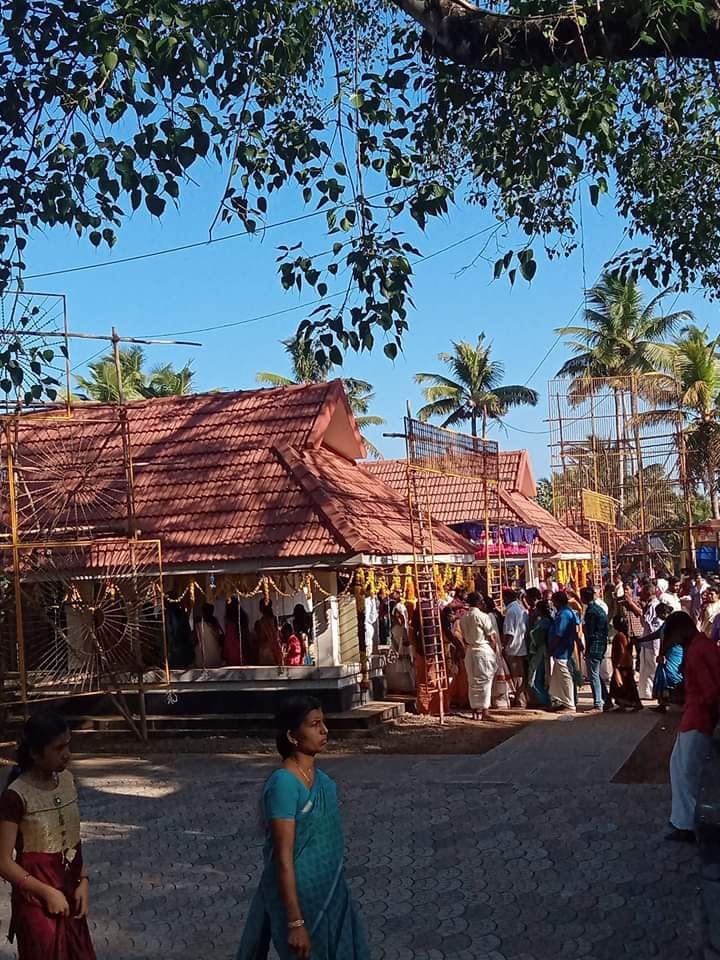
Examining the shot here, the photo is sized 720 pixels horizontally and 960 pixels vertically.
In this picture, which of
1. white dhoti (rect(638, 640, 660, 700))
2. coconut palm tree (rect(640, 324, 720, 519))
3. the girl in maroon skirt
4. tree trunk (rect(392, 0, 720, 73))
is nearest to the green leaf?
tree trunk (rect(392, 0, 720, 73))

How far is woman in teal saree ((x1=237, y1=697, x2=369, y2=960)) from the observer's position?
4074mm

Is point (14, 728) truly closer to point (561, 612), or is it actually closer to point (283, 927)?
point (561, 612)

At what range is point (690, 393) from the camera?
130ft

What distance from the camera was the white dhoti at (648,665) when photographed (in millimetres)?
16344

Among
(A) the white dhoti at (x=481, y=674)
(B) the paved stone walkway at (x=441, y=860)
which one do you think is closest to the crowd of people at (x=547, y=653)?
(A) the white dhoti at (x=481, y=674)

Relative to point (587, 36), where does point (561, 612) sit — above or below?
below

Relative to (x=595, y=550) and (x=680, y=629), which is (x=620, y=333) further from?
(x=680, y=629)

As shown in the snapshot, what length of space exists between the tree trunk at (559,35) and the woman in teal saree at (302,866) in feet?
15.8

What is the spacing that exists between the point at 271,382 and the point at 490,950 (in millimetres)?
39375

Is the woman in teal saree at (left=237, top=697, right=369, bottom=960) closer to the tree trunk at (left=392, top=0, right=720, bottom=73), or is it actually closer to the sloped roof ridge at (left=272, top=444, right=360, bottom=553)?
the tree trunk at (left=392, top=0, right=720, bottom=73)

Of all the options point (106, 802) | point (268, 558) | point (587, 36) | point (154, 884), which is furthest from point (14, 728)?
point (587, 36)

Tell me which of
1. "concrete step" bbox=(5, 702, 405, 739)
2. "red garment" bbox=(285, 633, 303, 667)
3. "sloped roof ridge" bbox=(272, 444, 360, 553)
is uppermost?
"sloped roof ridge" bbox=(272, 444, 360, 553)

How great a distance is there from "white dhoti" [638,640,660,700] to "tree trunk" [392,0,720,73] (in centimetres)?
1058

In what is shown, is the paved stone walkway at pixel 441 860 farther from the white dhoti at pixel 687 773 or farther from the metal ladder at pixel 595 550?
the metal ladder at pixel 595 550
